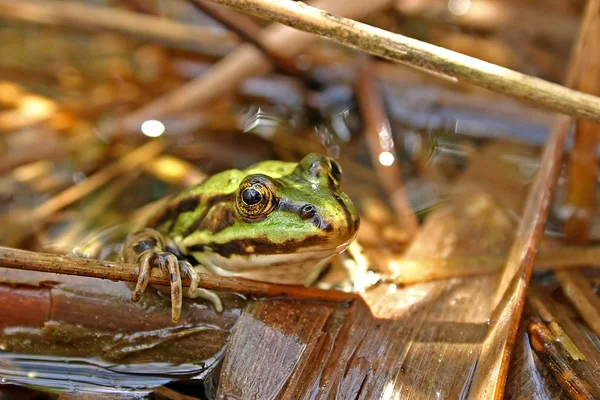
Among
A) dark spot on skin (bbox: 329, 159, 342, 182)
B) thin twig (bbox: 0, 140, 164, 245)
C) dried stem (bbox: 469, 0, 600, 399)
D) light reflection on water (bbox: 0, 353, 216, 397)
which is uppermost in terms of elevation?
dark spot on skin (bbox: 329, 159, 342, 182)

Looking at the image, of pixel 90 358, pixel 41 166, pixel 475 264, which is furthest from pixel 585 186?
pixel 41 166

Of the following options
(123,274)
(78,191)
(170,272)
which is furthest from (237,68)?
(123,274)

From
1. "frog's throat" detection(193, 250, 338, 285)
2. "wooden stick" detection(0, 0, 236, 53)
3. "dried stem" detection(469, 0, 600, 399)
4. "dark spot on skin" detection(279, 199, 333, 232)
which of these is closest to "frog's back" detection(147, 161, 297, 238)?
"frog's throat" detection(193, 250, 338, 285)

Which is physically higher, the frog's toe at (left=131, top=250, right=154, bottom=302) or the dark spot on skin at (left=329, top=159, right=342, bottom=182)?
the dark spot on skin at (left=329, top=159, right=342, bottom=182)

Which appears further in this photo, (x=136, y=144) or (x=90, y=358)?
(x=136, y=144)

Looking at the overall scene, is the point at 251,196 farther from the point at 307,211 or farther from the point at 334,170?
the point at 334,170

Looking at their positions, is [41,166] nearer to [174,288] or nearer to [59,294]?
[59,294]

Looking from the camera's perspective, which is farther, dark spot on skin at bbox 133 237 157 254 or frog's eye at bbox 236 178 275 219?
dark spot on skin at bbox 133 237 157 254

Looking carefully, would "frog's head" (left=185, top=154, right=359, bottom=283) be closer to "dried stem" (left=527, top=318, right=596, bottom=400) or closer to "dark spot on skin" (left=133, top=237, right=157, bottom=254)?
"dark spot on skin" (left=133, top=237, right=157, bottom=254)
